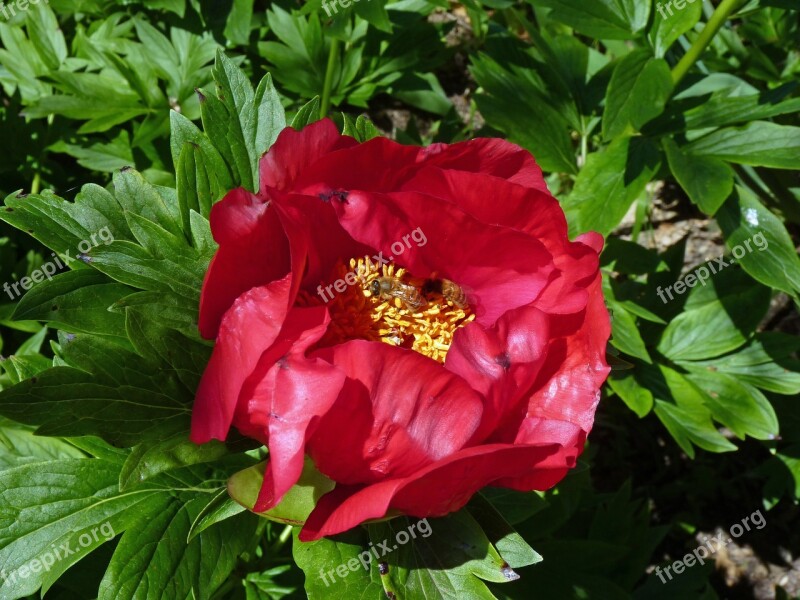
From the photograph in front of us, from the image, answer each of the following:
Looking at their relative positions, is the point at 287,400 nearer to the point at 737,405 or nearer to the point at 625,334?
the point at 625,334

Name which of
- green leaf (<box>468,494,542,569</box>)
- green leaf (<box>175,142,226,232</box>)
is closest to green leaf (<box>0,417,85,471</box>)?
green leaf (<box>175,142,226,232</box>)

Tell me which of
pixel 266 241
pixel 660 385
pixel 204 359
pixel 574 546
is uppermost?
pixel 266 241

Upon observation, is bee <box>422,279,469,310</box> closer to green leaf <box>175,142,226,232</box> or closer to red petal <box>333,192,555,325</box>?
red petal <box>333,192,555,325</box>

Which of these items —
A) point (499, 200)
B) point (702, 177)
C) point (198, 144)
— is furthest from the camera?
point (702, 177)

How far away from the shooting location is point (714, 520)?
8.33ft

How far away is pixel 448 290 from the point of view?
111cm

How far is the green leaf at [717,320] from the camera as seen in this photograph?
197 centimetres

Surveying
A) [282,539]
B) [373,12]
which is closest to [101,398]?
[282,539]

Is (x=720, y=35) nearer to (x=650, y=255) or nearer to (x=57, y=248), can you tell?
(x=650, y=255)

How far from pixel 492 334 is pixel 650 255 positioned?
44.9 inches

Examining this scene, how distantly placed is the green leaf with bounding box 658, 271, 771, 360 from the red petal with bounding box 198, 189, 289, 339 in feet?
4.49

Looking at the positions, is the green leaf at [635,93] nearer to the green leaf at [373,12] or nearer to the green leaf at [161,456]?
the green leaf at [373,12]

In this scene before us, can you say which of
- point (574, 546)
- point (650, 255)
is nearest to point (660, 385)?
point (650, 255)

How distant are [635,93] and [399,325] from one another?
90 cm
